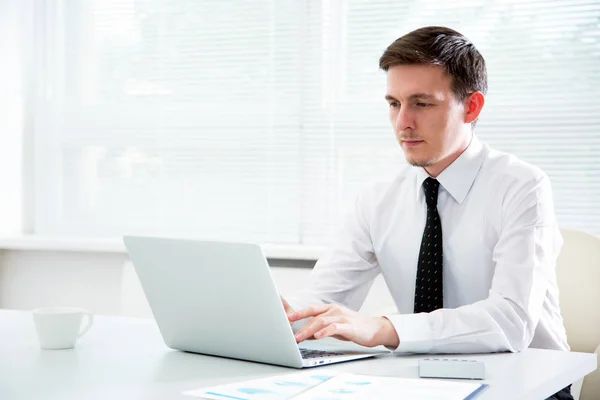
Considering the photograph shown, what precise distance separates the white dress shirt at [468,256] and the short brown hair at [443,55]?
0.56 feet

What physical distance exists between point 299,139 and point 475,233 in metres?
1.49

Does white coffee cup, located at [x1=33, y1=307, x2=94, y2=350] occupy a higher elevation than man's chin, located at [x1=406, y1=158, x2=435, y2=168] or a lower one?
lower

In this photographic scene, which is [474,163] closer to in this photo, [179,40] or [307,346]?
[307,346]

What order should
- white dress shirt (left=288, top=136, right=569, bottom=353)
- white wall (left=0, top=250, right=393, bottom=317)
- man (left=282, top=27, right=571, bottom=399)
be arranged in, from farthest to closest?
white wall (left=0, top=250, right=393, bottom=317), man (left=282, top=27, right=571, bottom=399), white dress shirt (left=288, top=136, right=569, bottom=353)

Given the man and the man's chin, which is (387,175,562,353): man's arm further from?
the man's chin

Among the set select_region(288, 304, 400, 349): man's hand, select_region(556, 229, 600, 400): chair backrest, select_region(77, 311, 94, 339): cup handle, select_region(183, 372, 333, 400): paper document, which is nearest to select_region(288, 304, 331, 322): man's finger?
select_region(288, 304, 400, 349): man's hand

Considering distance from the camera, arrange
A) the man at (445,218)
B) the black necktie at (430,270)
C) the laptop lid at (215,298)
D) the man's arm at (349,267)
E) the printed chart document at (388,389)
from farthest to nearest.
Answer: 1. the man's arm at (349,267)
2. the black necktie at (430,270)
3. the man at (445,218)
4. the laptop lid at (215,298)
5. the printed chart document at (388,389)

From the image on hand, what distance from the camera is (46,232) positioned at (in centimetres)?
380

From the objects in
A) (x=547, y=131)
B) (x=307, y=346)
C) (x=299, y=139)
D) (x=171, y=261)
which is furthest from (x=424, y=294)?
(x=299, y=139)

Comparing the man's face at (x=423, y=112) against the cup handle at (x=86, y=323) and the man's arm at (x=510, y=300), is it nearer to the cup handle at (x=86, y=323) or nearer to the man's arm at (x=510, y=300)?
the man's arm at (x=510, y=300)

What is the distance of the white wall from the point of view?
3424 millimetres

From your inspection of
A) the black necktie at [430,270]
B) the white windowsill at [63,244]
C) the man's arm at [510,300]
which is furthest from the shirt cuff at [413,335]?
the white windowsill at [63,244]

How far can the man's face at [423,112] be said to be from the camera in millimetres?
1986

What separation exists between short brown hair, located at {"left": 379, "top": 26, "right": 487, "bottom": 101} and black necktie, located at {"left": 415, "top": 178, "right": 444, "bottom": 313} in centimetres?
35
